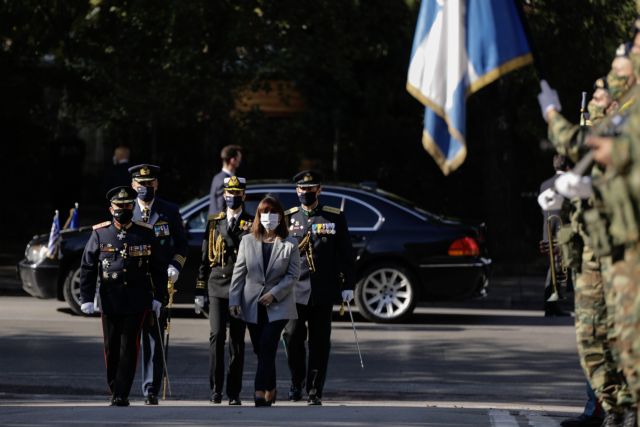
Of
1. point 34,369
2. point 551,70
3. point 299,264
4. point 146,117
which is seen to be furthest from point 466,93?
point 551,70

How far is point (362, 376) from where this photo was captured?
13445 mm

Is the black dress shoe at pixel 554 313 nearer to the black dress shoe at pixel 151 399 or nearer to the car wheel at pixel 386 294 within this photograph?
the car wheel at pixel 386 294

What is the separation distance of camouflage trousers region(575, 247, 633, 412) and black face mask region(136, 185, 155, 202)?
4.65m

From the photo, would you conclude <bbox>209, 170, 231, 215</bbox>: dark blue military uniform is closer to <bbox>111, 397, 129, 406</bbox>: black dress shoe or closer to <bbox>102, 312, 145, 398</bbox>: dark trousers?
<bbox>102, 312, 145, 398</bbox>: dark trousers

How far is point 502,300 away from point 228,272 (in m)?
9.16

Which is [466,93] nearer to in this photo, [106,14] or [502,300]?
[502,300]

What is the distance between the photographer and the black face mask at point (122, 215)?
36.9ft

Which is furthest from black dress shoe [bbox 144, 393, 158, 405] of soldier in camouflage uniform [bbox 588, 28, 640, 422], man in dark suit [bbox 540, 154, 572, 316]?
soldier in camouflage uniform [bbox 588, 28, 640, 422]

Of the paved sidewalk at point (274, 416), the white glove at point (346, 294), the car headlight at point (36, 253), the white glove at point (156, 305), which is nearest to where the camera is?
the paved sidewalk at point (274, 416)

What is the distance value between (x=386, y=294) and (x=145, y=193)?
584cm

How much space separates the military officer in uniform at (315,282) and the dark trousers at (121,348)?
134cm

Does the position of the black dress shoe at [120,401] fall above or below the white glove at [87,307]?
below

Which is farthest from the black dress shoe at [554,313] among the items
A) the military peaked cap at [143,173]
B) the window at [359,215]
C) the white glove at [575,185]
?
the white glove at [575,185]

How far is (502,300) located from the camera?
20.4 m
